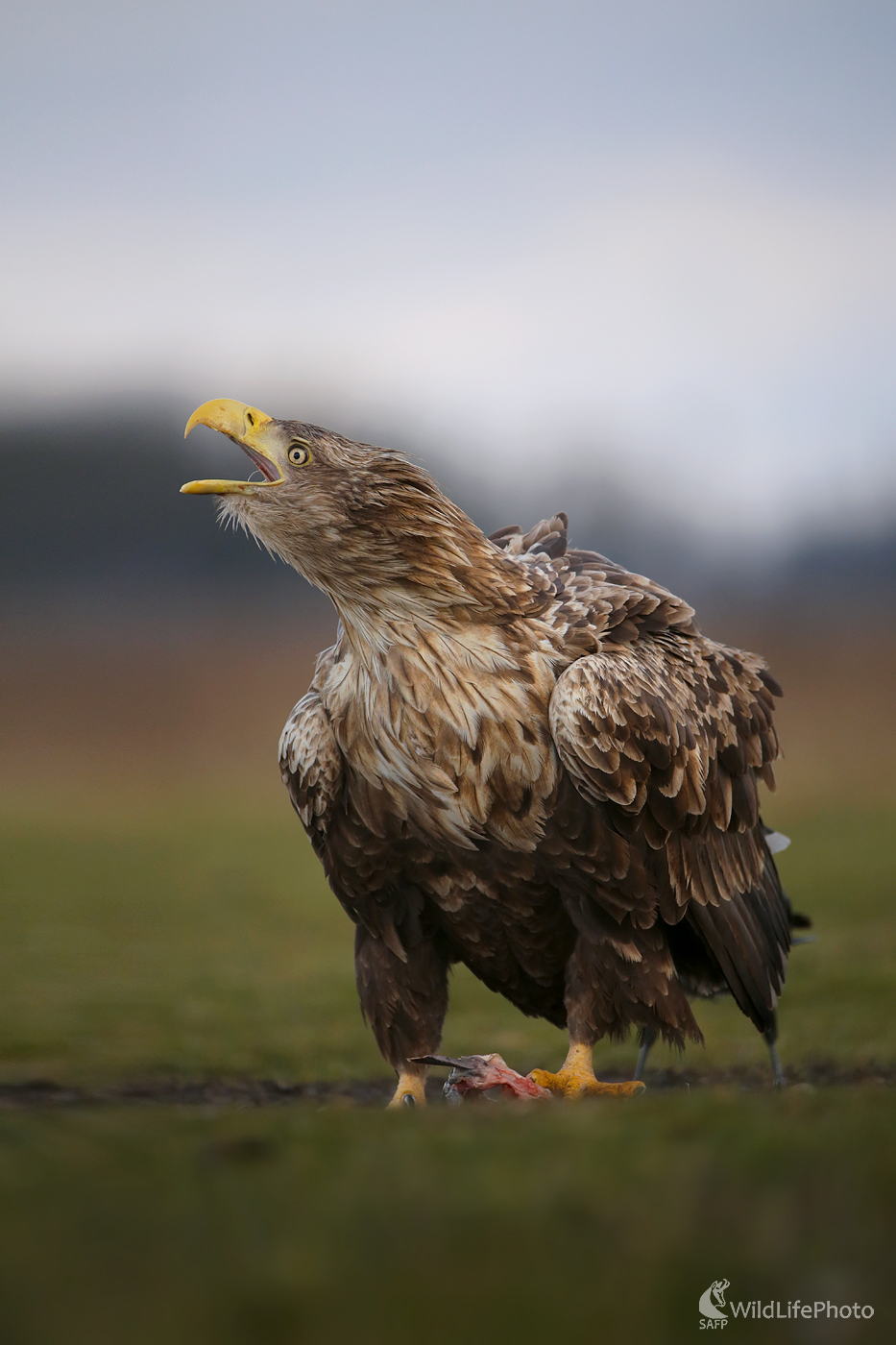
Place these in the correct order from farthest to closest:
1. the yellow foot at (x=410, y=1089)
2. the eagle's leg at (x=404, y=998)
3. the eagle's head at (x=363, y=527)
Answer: the eagle's leg at (x=404, y=998) → the yellow foot at (x=410, y=1089) → the eagle's head at (x=363, y=527)

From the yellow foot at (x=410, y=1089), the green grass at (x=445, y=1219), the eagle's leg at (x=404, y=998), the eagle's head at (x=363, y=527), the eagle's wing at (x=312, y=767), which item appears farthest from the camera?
the eagle's leg at (x=404, y=998)

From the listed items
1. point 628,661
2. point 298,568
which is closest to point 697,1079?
point 628,661

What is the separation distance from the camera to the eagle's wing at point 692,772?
16.8 ft

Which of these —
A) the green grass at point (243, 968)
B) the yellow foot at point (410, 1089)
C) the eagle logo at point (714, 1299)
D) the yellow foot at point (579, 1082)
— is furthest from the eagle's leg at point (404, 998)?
the eagle logo at point (714, 1299)

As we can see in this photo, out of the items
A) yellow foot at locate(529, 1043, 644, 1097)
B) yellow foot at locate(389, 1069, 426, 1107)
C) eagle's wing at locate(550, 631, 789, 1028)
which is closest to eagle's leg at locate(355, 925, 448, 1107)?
yellow foot at locate(389, 1069, 426, 1107)

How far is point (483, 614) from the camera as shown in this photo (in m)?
5.36

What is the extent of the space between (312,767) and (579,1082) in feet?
5.42

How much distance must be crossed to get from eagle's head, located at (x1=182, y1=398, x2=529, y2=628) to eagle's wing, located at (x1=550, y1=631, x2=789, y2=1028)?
1.94 ft

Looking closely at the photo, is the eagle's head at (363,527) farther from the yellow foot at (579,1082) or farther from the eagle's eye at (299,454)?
the yellow foot at (579,1082)

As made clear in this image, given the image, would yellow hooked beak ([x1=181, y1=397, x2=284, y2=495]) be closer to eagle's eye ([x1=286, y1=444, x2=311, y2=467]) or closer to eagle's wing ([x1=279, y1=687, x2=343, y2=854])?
eagle's eye ([x1=286, y1=444, x2=311, y2=467])

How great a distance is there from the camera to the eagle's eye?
17.9ft

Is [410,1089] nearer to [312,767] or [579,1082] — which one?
[579,1082]

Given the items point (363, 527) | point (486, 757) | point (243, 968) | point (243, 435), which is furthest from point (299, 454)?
point (243, 968)

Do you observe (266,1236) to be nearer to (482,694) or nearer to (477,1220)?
(477,1220)
